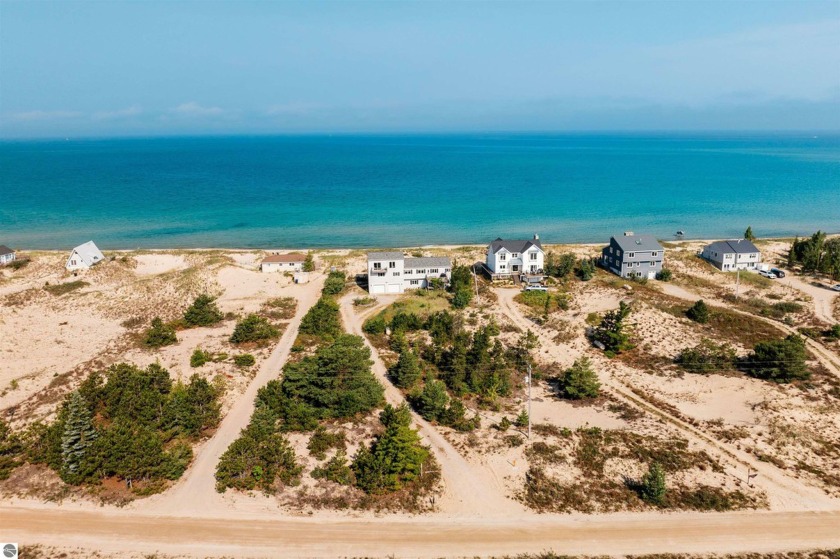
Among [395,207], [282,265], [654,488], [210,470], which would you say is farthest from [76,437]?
[395,207]

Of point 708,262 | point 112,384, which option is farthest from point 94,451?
point 708,262

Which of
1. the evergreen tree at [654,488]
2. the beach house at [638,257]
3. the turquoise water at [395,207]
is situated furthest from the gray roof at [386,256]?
the evergreen tree at [654,488]

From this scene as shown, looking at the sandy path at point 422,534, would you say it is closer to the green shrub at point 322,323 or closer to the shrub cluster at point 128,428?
the shrub cluster at point 128,428

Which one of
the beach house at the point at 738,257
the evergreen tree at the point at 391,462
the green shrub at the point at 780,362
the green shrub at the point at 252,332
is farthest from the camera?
the beach house at the point at 738,257

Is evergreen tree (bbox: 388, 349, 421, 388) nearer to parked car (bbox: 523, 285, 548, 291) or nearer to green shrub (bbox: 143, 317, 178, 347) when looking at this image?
green shrub (bbox: 143, 317, 178, 347)

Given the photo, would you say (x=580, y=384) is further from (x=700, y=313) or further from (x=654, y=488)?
(x=700, y=313)
